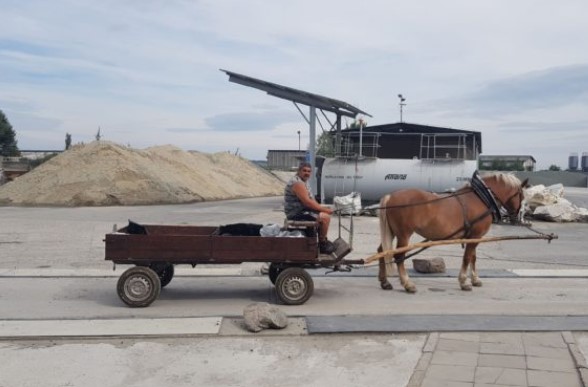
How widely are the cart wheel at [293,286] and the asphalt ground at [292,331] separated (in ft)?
0.82

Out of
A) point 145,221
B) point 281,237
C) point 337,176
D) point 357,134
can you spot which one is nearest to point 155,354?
point 281,237

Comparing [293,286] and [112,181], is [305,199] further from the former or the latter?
[112,181]

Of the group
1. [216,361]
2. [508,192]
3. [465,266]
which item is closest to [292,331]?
[216,361]

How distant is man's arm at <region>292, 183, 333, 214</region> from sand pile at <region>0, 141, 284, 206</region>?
81.6 ft

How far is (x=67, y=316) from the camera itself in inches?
331

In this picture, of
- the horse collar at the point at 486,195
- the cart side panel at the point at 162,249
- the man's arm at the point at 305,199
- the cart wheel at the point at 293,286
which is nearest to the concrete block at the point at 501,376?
the cart wheel at the point at 293,286

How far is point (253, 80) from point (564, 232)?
559 inches

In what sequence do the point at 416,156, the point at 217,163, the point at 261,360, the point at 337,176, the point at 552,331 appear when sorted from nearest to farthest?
the point at 261,360, the point at 552,331, the point at 337,176, the point at 416,156, the point at 217,163

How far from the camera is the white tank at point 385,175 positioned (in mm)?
27516

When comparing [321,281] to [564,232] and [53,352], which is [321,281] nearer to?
[53,352]

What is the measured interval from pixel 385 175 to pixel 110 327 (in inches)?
826

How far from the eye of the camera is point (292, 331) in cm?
775

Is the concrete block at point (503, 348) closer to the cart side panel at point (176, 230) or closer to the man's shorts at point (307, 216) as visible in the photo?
the man's shorts at point (307, 216)

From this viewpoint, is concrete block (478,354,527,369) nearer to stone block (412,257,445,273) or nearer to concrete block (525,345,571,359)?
Result: concrete block (525,345,571,359)
